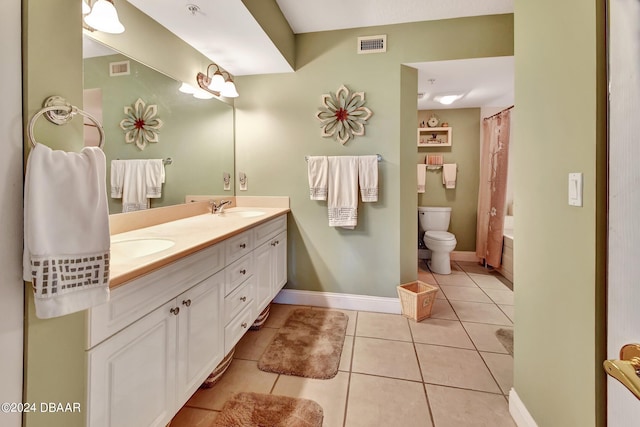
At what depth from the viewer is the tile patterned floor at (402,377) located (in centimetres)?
135

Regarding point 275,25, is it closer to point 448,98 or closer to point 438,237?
point 448,98

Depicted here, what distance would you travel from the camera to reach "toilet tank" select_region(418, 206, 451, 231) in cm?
369

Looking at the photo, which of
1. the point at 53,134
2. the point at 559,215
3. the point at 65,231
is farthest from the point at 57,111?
the point at 559,215

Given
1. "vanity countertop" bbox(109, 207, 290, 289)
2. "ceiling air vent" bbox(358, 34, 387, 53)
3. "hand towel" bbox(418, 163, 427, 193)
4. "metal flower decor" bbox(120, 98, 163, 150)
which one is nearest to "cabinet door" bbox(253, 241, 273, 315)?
"vanity countertop" bbox(109, 207, 290, 289)

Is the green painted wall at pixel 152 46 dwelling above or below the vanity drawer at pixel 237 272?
above

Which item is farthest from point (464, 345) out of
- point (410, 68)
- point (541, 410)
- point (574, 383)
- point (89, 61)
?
point (89, 61)

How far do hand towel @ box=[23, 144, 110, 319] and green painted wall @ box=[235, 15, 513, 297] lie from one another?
1853mm

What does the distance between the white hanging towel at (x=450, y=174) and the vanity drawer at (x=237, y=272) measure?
3081mm

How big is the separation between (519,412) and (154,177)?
2.35 metres

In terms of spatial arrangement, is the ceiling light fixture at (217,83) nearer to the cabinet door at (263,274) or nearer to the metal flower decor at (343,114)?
the metal flower decor at (343,114)

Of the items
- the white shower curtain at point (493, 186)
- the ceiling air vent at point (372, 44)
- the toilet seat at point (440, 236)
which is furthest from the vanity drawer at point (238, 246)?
the white shower curtain at point (493, 186)

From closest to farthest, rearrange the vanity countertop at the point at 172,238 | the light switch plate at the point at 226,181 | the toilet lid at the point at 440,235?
1. the vanity countertop at the point at 172,238
2. the light switch plate at the point at 226,181
3. the toilet lid at the point at 440,235

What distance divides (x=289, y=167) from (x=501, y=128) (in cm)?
264

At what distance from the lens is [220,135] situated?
97.4 inches
